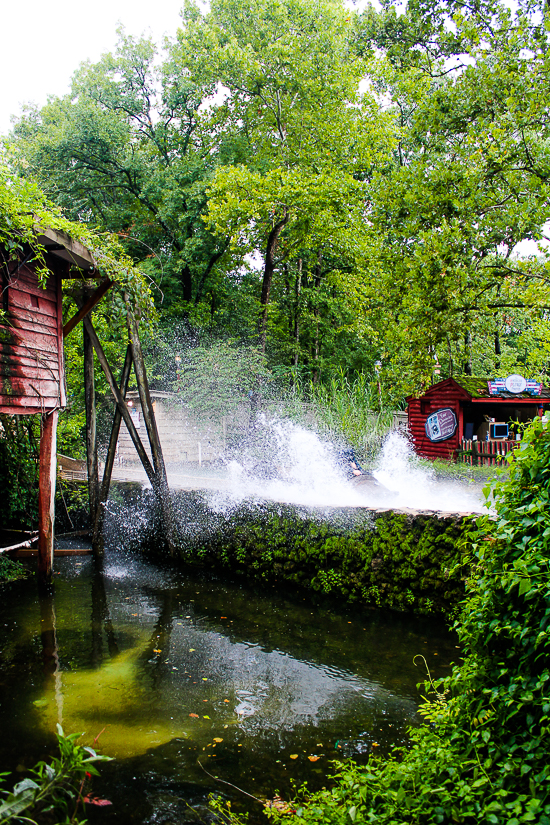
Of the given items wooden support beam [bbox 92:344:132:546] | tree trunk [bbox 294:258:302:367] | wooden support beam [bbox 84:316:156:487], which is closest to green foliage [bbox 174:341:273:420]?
tree trunk [bbox 294:258:302:367]

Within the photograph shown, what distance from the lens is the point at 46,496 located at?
7598mm

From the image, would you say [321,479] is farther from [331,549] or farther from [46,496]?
[46,496]

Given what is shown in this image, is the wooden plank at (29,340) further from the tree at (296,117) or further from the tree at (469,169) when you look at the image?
the tree at (296,117)

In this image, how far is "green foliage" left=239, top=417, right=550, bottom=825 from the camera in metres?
2.21

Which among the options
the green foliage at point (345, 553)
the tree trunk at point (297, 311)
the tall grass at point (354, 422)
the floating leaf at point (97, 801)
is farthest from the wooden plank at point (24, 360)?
the tree trunk at point (297, 311)

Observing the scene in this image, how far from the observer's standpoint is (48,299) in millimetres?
7637

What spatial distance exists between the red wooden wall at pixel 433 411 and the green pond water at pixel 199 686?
10483mm

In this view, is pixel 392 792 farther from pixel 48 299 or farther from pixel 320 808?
pixel 48 299

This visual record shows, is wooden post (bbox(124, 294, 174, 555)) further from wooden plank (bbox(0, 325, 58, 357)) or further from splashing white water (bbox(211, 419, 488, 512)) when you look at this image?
wooden plank (bbox(0, 325, 58, 357))

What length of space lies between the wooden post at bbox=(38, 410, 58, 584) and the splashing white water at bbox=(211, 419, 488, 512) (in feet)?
9.58

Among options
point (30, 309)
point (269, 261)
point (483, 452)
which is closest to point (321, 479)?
point (483, 452)

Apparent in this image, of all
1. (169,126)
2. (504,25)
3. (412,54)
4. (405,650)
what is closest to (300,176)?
(412,54)

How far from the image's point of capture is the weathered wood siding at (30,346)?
21.9 feet

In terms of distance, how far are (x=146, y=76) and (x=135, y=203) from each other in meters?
5.34
